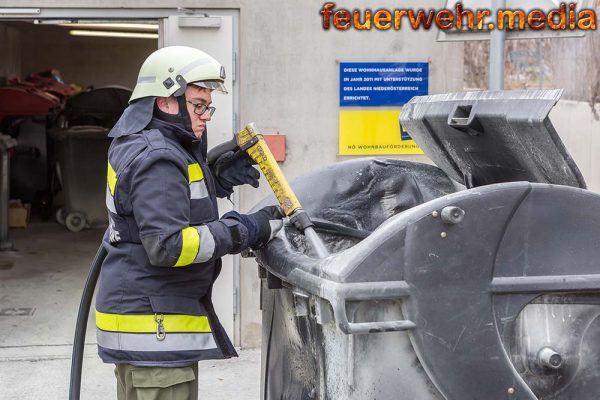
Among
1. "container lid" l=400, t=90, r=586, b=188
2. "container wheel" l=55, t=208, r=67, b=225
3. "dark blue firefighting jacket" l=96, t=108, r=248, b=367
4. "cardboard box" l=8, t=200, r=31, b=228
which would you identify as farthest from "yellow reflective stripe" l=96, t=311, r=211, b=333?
"container wheel" l=55, t=208, r=67, b=225

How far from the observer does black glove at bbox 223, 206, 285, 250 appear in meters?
3.66

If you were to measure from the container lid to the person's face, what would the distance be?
0.85m

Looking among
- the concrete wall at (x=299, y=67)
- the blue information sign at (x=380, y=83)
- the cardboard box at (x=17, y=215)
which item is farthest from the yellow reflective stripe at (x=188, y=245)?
the cardboard box at (x=17, y=215)

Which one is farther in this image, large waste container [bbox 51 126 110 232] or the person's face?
large waste container [bbox 51 126 110 232]

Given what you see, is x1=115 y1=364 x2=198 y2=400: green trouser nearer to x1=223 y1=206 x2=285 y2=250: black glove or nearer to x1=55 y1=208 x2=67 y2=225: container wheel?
x1=223 y1=206 x2=285 y2=250: black glove

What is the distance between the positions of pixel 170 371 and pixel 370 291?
0.98 meters

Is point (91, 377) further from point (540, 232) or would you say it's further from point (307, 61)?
point (540, 232)

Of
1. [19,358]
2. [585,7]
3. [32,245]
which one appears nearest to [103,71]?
[32,245]

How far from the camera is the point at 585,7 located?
4.99 metres

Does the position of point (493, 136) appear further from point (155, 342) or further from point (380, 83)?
point (380, 83)

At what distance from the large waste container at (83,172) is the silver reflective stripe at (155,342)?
26.0 feet

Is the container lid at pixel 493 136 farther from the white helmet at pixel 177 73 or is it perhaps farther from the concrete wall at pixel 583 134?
the concrete wall at pixel 583 134

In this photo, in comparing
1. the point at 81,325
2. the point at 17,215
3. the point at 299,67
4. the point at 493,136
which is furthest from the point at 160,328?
the point at 17,215

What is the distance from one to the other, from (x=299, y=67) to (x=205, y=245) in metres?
3.21
